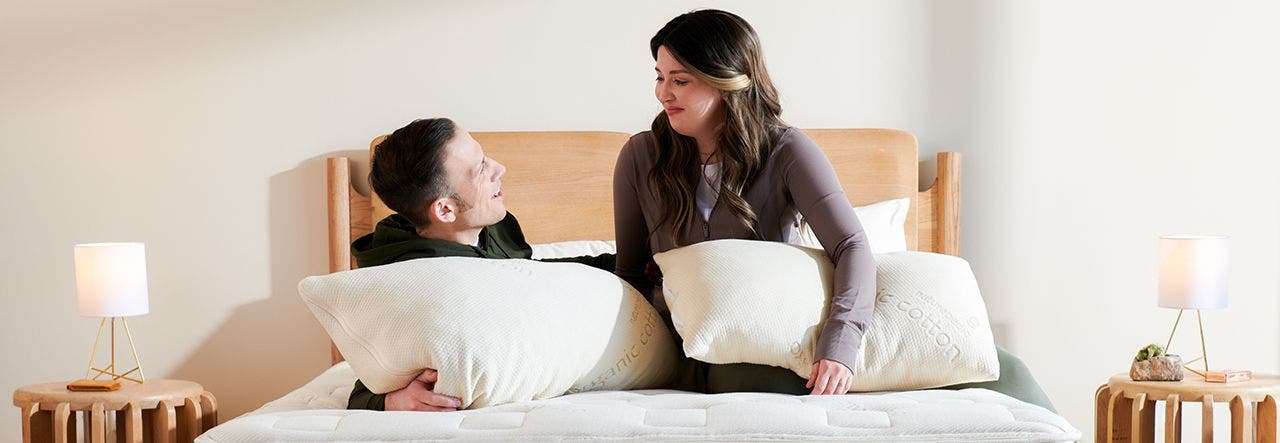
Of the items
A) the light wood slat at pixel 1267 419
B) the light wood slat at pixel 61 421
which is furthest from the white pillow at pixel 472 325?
the light wood slat at pixel 1267 419

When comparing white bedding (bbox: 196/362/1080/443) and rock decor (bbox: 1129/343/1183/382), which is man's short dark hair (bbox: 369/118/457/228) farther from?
rock decor (bbox: 1129/343/1183/382)

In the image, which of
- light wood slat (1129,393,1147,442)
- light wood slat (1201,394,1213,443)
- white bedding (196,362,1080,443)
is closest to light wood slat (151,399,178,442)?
white bedding (196,362,1080,443)

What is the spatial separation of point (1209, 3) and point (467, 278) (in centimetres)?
226

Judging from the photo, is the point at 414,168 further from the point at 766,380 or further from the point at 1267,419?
the point at 1267,419

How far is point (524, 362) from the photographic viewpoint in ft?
5.64

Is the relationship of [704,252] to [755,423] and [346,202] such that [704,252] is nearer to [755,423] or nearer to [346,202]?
[755,423]

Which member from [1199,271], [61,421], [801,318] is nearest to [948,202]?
[1199,271]

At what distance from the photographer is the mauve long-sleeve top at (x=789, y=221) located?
1.86 metres

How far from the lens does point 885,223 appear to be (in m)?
2.82

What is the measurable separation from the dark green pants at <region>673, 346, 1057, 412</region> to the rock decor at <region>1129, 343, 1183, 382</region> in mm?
596

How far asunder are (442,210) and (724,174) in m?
0.48

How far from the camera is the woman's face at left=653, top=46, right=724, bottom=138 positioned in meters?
2.08

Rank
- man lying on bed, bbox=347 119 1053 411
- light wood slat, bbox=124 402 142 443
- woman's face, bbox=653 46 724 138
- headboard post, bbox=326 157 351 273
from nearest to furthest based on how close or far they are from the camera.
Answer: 1. man lying on bed, bbox=347 119 1053 411
2. woman's face, bbox=653 46 724 138
3. light wood slat, bbox=124 402 142 443
4. headboard post, bbox=326 157 351 273

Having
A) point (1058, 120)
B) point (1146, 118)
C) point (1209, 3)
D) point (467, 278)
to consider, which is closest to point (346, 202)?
point (467, 278)
